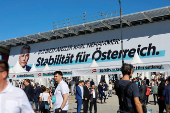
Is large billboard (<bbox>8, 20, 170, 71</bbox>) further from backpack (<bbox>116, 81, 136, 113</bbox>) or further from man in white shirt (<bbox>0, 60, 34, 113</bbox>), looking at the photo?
man in white shirt (<bbox>0, 60, 34, 113</bbox>)

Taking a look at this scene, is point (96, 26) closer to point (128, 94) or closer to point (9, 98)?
point (128, 94)

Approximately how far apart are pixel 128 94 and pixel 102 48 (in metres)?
27.0

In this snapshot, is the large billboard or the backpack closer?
the backpack

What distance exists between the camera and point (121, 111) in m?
4.19

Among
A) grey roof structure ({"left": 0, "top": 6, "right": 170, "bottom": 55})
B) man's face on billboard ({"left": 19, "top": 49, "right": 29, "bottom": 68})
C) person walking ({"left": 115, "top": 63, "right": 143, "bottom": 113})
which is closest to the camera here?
person walking ({"left": 115, "top": 63, "right": 143, "bottom": 113})

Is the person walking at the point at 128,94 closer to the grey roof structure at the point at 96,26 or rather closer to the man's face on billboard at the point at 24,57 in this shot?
the grey roof structure at the point at 96,26

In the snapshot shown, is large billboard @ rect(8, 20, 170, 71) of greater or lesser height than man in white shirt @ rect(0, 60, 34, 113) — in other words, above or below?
above

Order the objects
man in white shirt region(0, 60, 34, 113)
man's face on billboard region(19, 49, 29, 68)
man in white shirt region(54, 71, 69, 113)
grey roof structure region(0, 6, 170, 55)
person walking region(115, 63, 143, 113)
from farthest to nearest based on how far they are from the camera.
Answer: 1. man's face on billboard region(19, 49, 29, 68)
2. grey roof structure region(0, 6, 170, 55)
3. man in white shirt region(54, 71, 69, 113)
4. person walking region(115, 63, 143, 113)
5. man in white shirt region(0, 60, 34, 113)

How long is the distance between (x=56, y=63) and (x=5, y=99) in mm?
33821

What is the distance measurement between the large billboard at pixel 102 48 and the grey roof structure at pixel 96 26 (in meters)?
0.66

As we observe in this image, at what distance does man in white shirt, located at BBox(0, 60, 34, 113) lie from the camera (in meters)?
2.33

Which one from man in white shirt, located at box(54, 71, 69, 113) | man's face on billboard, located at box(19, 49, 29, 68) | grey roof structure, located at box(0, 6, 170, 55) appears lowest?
→ man in white shirt, located at box(54, 71, 69, 113)

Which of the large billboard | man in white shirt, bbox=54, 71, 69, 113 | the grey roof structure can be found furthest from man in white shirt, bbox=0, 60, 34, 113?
the grey roof structure

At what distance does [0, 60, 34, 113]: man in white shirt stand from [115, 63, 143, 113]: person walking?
2112 mm
